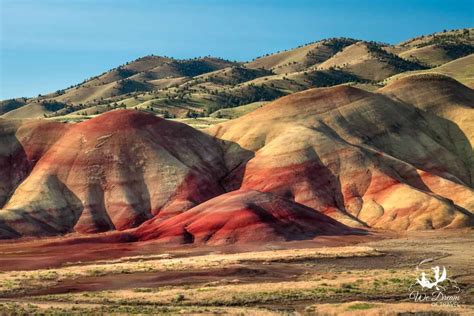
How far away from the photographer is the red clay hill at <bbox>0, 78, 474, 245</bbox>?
89.8 m

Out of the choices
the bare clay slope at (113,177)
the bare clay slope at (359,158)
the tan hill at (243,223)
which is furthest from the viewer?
the bare clay slope at (359,158)

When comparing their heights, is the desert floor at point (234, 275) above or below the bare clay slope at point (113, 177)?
below

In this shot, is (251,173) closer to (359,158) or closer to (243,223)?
(359,158)

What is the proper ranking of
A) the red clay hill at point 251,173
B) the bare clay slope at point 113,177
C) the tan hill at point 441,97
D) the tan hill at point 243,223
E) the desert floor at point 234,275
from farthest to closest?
the tan hill at point 441,97 → the bare clay slope at point 113,177 → the red clay hill at point 251,173 → the tan hill at point 243,223 → the desert floor at point 234,275

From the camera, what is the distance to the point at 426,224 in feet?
301

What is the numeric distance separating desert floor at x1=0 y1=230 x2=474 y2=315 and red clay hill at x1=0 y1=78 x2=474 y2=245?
6.60 m

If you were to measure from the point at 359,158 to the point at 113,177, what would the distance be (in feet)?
132

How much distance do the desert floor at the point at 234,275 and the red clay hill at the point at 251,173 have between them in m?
6.60

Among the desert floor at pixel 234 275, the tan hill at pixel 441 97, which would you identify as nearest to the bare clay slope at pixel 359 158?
the tan hill at pixel 441 97

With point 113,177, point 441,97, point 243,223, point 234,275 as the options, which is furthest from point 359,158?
point 234,275

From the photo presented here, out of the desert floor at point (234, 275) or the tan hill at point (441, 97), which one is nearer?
the desert floor at point (234, 275)

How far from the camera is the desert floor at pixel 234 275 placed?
136ft

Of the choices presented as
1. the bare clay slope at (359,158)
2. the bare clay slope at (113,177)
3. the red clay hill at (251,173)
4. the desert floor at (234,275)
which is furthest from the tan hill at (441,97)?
the desert floor at (234,275)

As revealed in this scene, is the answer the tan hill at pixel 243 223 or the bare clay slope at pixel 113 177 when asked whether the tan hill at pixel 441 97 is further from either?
the tan hill at pixel 243 223
